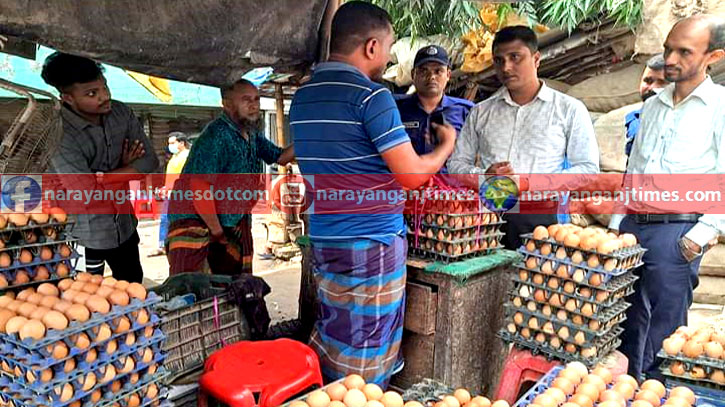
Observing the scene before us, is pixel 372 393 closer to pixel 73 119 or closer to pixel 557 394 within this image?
pixel 557 394

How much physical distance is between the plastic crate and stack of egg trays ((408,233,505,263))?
1088 millimetres

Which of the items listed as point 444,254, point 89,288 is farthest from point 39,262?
point 444,254

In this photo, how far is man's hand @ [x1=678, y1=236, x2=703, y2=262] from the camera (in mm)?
2584

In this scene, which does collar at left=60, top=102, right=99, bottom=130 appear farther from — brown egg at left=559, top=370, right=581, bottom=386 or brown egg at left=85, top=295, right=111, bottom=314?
brown egg at left=559, top=370, right=581, bottom=386

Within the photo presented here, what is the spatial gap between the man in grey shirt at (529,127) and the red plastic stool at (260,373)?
5.01 ft

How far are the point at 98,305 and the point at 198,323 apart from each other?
84 centimetres

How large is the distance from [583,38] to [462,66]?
135cm

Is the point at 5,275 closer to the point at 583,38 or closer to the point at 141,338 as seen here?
the point at 141,338

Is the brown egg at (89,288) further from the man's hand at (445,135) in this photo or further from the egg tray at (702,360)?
the egg tray at (702,360)

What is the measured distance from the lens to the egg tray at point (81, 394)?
160 cm

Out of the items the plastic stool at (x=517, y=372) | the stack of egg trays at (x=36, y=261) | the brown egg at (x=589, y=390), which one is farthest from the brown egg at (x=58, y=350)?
the plastic stool at (x=517, y=372)

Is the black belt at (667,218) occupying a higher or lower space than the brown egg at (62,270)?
higher

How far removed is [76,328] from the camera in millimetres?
1646

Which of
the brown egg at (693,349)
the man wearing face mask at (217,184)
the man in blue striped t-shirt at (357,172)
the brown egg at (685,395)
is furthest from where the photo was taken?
the man wearing face mask at (217,184)
